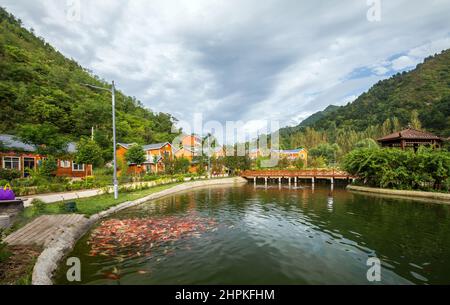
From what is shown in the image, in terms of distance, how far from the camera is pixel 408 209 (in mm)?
15188

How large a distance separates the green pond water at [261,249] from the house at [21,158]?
59.7 ft

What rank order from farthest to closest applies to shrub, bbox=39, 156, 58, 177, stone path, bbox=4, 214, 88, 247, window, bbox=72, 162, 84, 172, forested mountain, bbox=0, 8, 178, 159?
forested mountain, bbox=0, 8, 178, 159 < window, bbox=72, 162, 84, 172 < shrub, bbox=39, 156, 58, 177 < stone path, bbox=4, 214, 88, 247

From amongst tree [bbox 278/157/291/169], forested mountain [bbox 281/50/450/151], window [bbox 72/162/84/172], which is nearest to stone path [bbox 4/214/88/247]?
window [bbox 72/162/84/172]

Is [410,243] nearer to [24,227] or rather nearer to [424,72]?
[24,227]

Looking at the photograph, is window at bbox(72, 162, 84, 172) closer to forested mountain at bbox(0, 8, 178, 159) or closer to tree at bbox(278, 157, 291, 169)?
forested mountain at bbox(0, 8, 178, 159)

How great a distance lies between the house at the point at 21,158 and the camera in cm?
2134

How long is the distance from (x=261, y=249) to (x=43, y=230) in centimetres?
828

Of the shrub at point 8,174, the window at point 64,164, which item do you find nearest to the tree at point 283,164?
the window at point 64,164

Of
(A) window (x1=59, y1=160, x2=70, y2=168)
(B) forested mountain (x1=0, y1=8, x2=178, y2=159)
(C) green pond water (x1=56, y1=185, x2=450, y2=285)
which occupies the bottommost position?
(C) green pond water (x1=56, y1=185, x2=450, y2=285)

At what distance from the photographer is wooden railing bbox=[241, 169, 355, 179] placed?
31.7 metres
